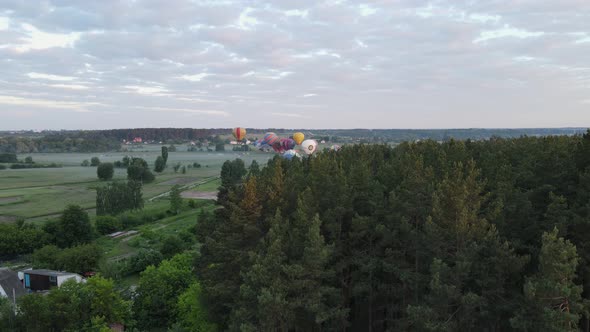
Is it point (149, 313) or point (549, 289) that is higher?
point (549, 289)

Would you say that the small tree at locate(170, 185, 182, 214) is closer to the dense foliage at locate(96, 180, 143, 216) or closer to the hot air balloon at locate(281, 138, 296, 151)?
the dense foliage at locate(96, 180, 143, 216)

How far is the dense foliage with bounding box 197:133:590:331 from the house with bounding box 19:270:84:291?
14.8 metres

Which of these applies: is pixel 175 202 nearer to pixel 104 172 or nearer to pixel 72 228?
pixel 72 228

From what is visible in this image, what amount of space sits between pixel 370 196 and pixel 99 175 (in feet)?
292

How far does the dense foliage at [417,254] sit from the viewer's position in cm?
1423

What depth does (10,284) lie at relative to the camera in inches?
1235

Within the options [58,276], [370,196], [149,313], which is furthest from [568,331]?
[58,276]

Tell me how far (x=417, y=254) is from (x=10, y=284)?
2845cm

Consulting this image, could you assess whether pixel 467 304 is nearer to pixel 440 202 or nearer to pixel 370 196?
pixel 440 202

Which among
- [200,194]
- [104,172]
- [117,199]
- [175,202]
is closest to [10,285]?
[117,199]

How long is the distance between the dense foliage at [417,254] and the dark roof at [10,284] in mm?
16074

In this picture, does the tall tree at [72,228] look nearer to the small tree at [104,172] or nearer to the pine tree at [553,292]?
the pine tree at [553,292]

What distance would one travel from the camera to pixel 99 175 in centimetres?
9844

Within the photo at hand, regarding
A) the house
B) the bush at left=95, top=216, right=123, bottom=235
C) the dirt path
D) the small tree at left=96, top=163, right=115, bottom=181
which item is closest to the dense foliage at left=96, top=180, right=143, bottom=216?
the bush at left=95, top=216, right=123, bottom=235
